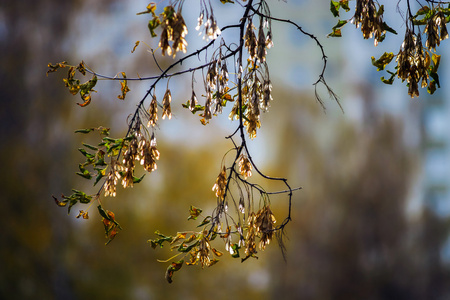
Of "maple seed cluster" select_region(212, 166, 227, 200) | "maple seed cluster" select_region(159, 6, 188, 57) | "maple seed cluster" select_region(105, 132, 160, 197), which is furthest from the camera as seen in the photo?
"maple seed cluster" select_region(212, 166, 227, 200)

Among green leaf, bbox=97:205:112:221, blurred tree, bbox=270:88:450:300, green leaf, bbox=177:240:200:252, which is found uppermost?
blurred tree, bbox=270:88:450:300

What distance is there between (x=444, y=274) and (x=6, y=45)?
6.11 metres

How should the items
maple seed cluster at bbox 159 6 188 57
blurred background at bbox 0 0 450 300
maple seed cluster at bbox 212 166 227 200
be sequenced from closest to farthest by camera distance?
maple seed cluster at bbox 159 6 188 57, maple seed cluster at bbox 212 166 227 200, blurred background at bbox 0 0 450 300

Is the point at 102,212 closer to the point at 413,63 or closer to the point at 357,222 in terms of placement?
the point at 413,63

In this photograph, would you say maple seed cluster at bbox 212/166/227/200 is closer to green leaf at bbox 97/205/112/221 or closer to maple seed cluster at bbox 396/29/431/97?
green leaf at bbox 97/205/112/221

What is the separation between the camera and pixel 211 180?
6254 millimetres

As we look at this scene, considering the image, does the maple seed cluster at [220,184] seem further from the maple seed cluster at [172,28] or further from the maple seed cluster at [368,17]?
the maple seed cluster at [368,17]

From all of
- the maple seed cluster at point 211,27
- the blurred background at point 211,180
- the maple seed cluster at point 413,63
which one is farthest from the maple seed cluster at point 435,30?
the blurred background at point 211,180

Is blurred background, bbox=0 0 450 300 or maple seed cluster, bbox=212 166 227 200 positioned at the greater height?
blurred background, bbox=0 0 450 300

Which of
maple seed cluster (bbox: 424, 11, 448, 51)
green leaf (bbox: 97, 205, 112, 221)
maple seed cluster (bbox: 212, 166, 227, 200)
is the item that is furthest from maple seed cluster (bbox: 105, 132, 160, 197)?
maple seed cluster (bbox: 424, 11, 448, 51)

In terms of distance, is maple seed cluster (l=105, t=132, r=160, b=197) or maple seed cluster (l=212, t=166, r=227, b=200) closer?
maple seed cluster (l=105, t=132, r=160, b=197)

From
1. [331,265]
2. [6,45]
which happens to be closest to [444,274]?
[331,265]

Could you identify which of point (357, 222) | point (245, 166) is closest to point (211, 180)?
point (357, 222)

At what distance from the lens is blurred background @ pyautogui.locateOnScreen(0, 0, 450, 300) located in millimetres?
6148
